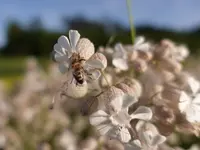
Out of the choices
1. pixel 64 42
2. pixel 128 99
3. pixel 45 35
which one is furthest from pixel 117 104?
pixel 45 35

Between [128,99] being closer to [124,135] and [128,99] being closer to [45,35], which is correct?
[124,135]

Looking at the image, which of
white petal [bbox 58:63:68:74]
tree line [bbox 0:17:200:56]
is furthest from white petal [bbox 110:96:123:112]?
tree line [bbox 0:17:200:56]

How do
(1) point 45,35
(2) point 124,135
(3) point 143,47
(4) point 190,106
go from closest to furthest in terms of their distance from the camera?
(2) point 124,135 < (4) point 190,106 < (3) point 143,47 < (1) point 45,35

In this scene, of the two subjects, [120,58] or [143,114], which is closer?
[143,114]

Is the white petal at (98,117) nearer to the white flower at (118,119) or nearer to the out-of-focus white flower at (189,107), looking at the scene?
the white flower at (118,119)

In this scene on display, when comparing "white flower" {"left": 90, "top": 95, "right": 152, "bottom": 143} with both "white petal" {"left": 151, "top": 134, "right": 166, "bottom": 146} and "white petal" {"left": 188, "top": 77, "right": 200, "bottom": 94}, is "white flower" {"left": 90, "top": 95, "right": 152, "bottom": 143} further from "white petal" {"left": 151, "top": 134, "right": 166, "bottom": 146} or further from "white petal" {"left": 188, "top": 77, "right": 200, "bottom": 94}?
"white petal" {"left": 188, "top": 77, "right": 200, "bottom": 94}

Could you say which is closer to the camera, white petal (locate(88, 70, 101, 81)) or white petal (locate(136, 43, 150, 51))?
white petal (locate(88, 70, 101, 81))

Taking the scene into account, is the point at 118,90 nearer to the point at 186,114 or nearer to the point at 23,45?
the point at 186,114
